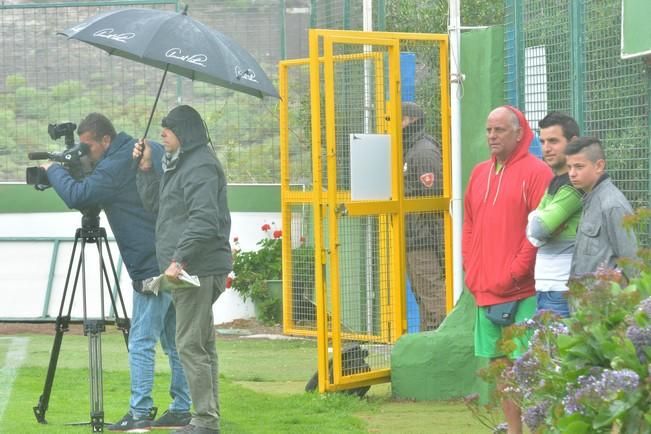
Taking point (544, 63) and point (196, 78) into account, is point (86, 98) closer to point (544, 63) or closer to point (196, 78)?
point (196, 78)

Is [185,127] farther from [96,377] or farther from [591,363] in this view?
[591,363]

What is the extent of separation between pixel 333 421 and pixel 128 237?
A: 1.69m

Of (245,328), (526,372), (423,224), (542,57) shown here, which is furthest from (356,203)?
(245,328)

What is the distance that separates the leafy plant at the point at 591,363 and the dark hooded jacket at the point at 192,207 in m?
3.02

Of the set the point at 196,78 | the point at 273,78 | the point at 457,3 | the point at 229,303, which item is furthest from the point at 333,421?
the point at 273,78

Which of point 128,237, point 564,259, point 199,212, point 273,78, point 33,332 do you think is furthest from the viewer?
point 273,78

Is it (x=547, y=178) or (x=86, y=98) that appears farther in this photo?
(x=86, y=98)

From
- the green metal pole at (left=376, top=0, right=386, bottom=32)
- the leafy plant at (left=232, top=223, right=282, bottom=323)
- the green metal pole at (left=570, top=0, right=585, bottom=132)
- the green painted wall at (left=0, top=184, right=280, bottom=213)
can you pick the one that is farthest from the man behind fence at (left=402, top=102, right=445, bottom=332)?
the green painted wall at (left=0, top=184, right=280, bottom=213)

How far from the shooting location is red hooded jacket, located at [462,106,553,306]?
6.80m

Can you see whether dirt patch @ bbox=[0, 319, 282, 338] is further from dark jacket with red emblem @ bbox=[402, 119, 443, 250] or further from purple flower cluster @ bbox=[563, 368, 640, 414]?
purple flower cluster @ bbox=[563, 368, 640, 414]

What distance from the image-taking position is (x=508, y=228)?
270 inches

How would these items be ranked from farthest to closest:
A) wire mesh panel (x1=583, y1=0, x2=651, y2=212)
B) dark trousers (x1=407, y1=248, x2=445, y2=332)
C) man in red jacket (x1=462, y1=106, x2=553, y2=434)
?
dark trousers (x1=407, y1=248, x2=445, y2=332), wire mesh panel (x1=583, y1=0, x2=651, y2=212), man in red jacket (x1=462, y1=106, x2=553, y2=434)

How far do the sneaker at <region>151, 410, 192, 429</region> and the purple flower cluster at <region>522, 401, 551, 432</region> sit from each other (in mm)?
4159

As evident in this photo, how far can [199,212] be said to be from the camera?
727 cm
